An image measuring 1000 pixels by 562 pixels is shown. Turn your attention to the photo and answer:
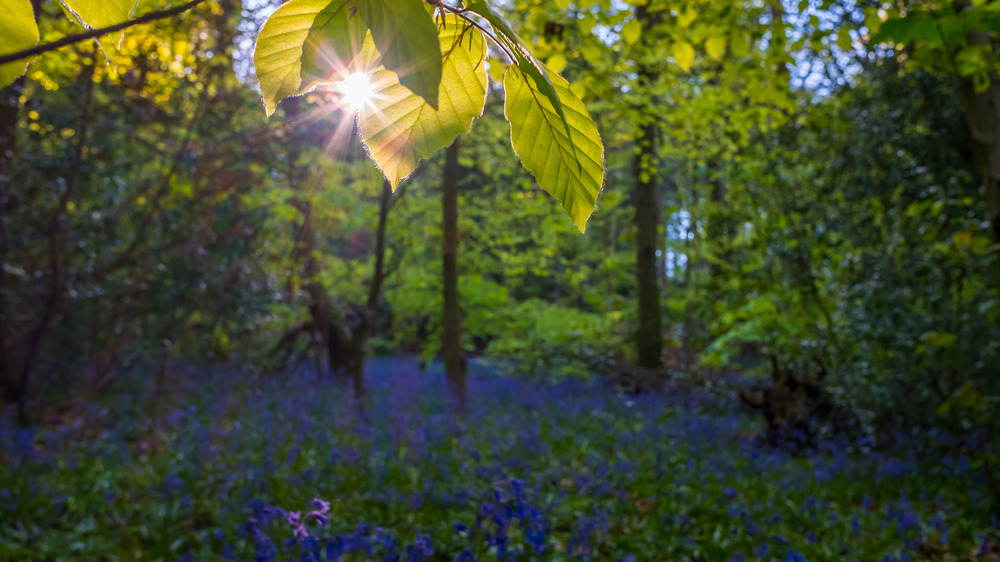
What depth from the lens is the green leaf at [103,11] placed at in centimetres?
58

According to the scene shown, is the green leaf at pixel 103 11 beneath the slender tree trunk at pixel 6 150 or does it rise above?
beneath

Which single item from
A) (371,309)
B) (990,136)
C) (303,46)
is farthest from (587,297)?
(303,46)

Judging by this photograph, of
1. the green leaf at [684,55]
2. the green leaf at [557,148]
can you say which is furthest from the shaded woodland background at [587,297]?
the green leaf at [557,148]

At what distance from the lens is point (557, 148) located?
64 cm

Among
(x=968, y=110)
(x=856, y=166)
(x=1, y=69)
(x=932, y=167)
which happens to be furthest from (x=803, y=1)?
(x=856, y=166)

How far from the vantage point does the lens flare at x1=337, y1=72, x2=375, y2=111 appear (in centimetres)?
56

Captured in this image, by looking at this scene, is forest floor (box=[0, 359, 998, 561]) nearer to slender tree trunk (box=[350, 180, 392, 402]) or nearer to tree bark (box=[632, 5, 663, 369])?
slender tree trunk (box=[350, 180, 392, 402])

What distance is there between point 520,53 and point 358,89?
0.16m

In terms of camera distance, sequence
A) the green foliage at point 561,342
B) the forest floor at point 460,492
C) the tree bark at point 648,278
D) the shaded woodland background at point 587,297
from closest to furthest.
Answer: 1. the forest floor at point 460,492
2. the shaded woodland background at point 587,297
3. the tree bark at point 648,278
4. the green foliage at point 561,342

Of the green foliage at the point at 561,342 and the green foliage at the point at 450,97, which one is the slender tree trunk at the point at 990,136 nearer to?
the green foliage at the point at 450,97

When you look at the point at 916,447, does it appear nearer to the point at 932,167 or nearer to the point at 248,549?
the point at 932,167

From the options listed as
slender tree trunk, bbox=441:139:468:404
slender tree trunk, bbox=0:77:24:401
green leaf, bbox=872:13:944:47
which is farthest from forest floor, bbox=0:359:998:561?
green leaf, bbox=872:13:944:47

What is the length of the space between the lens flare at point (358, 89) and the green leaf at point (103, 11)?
0.21 m

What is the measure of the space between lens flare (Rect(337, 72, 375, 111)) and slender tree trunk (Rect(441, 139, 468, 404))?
851 centimetres
